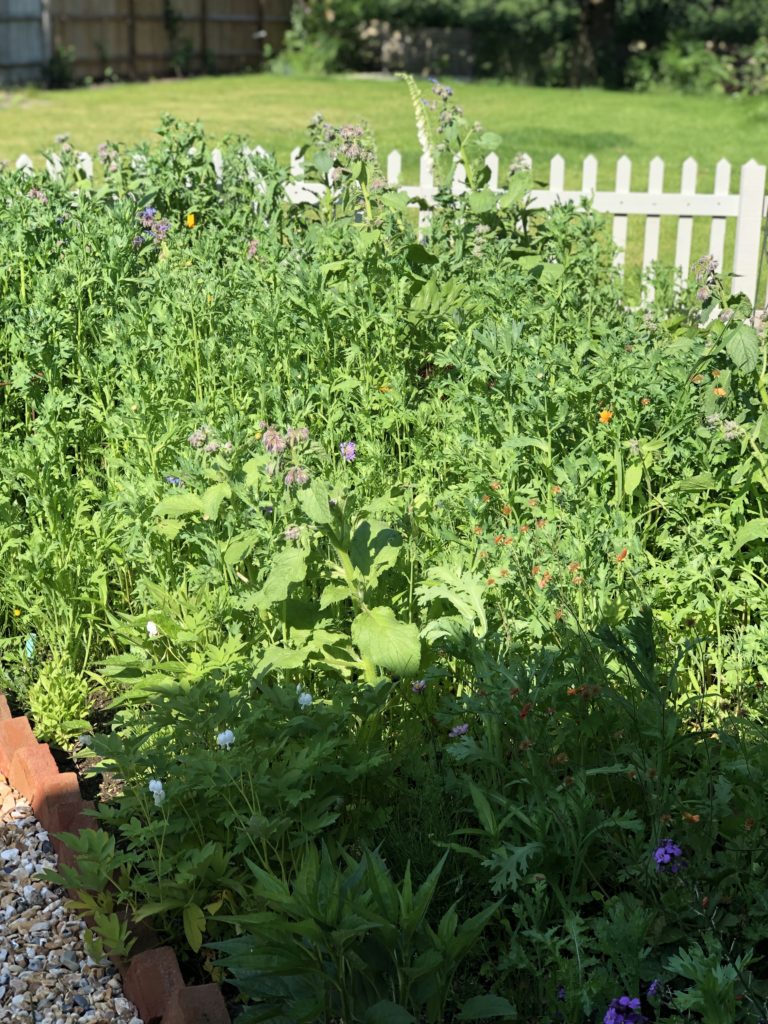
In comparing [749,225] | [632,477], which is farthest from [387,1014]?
[749,225]

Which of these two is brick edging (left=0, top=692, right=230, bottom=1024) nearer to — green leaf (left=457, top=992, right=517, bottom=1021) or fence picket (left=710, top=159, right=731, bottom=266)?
green leaf (left=457, top=992, right=517, bottom=1021)

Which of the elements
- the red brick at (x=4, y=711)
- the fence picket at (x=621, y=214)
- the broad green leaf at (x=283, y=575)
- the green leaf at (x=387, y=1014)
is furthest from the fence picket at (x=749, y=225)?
the green leaf at (x=387, y=1014)

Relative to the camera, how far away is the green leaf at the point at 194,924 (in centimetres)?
267

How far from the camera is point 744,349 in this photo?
3693 millimetres

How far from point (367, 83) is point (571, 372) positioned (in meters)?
25.3

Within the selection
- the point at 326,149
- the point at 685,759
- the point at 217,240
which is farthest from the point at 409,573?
the point at 326,149

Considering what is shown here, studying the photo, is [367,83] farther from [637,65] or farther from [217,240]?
[217,240]

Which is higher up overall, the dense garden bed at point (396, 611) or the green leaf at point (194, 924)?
the dense garden bed at point (396, 611)

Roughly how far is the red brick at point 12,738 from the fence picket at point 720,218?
6030 millimetres

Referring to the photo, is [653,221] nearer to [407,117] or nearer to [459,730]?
[459,730]

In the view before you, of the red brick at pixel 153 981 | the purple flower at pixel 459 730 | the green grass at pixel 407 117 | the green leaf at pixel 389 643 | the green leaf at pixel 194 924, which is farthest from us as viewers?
the green grass at pixel 407 117

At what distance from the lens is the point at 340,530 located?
3.19 metres

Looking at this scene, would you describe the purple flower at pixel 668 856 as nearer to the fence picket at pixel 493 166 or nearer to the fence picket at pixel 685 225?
the fence picket at pixel 685 225

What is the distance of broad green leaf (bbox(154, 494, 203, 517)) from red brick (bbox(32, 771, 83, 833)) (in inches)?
30.0
